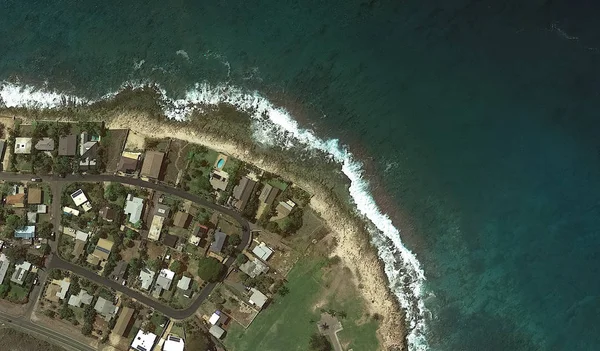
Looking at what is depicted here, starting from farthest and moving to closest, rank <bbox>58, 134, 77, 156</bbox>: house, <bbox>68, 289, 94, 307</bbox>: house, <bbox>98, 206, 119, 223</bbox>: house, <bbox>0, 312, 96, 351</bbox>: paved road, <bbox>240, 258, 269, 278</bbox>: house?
<bbox>58, 134, 77, 156</bbox>: house < <bbox>98, 206, 119, 223</bbox>: house < <bbox>0, 312, 96, 351</bbox>: paved road < <bbox>68, 289, 94, 307</bbox>: house < <bbox>240, 258, 269, 278</bbox>: house

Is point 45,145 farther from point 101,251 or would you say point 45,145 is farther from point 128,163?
point 101,251

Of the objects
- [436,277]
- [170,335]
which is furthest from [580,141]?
[170,335]

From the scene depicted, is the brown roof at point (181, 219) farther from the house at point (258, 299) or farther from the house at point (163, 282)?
the house at point (258, 299)

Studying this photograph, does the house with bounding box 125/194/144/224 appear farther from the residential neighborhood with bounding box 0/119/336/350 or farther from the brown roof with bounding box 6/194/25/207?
the brown roof with bounding box 6/194/25/207

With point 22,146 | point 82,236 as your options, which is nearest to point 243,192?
point 82,236

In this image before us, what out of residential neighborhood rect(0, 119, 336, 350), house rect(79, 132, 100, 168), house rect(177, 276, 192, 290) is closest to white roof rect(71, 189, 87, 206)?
residential neighborhood rect(0, 119, 336, 350)

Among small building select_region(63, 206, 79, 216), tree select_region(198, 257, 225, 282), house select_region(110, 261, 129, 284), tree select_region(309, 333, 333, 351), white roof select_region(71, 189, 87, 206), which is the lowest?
tree select_region(309, 333, 333, 351)
